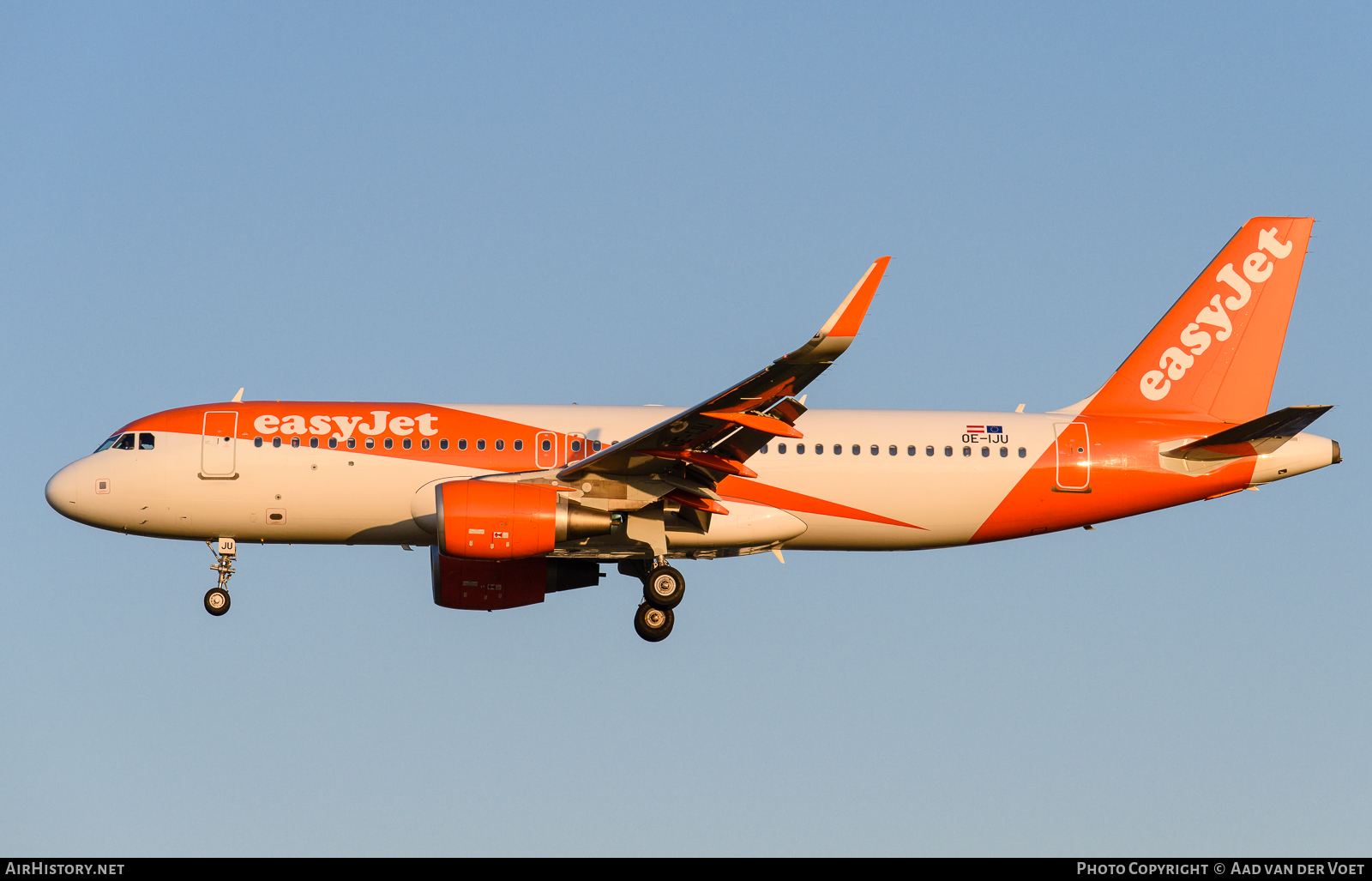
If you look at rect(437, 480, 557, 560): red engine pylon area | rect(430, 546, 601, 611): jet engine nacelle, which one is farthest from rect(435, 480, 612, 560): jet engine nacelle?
rect(430, 546, 601, 611): jet engine nacelle

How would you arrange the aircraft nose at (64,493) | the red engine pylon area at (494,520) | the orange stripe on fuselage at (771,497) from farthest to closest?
the aircraft nose at (64,493)
the orange stripe on fuselage at (771,497)
the red engine pylon area at (494,520)

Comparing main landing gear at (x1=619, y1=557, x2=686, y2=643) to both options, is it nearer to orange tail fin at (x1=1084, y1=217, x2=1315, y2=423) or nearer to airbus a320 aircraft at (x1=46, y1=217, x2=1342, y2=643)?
airbus a320 aircraft at (x1=46, y1=217, x2=1342, y2=643)

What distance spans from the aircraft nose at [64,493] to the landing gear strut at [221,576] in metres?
2.59

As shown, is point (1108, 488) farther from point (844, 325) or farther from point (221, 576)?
point (221, 576)

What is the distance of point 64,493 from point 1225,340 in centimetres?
2316

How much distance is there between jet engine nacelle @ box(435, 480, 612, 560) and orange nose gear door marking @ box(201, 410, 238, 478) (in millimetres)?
4499

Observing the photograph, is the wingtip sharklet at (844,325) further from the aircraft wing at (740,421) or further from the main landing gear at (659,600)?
the main landing gear at (659,600)

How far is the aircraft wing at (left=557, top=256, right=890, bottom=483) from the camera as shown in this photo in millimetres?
21547

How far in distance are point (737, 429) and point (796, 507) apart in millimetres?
3261

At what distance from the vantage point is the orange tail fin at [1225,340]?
3005cm

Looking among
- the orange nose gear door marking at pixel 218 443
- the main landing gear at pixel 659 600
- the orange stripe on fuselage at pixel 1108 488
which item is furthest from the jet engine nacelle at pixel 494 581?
the orange stripe on fuselage at pixel 1108 488

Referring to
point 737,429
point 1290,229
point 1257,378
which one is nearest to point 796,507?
point 737,429
